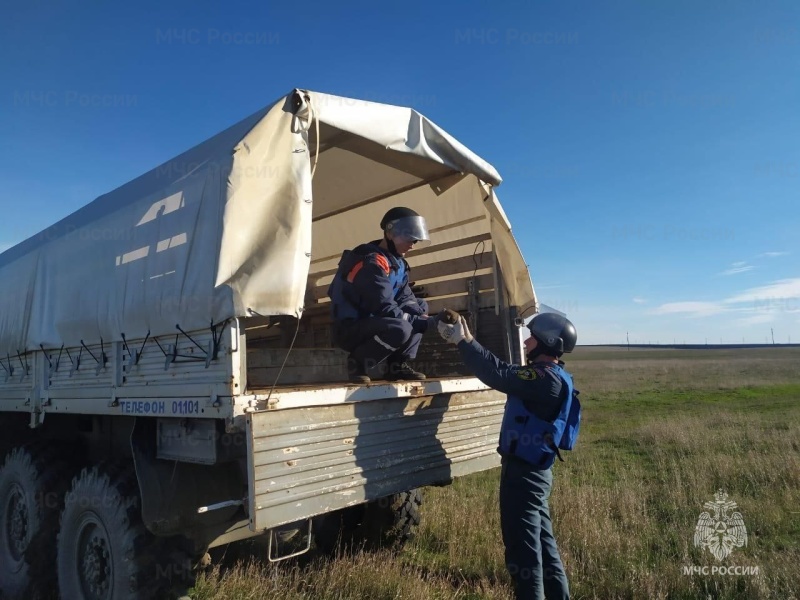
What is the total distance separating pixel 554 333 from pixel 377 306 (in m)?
1.18

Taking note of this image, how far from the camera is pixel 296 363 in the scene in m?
4.78

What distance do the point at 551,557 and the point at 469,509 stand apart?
106 inches

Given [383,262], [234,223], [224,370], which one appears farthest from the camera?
[383,262]

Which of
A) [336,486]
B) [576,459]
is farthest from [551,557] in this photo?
[576,459]

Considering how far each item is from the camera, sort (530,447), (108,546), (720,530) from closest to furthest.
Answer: (530,447) < (108,546) < (720,530)

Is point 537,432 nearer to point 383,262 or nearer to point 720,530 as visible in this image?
point 383,262

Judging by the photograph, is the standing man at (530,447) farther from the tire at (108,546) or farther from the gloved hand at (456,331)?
the tire at (108,546)

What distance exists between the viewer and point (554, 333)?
392cm

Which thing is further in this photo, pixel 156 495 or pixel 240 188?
pixel 156 495

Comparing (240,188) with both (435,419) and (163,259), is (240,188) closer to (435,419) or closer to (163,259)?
(163,259)

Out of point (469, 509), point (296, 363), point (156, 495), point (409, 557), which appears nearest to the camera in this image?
point (156, 495)

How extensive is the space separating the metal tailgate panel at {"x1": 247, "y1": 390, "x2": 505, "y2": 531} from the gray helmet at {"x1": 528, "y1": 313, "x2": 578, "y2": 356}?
0.73 m

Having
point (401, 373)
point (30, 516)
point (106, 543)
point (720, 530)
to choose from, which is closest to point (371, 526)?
point (401, 373)

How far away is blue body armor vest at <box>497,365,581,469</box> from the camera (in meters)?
3.68
